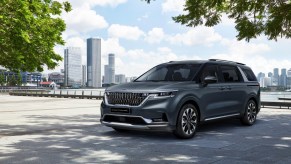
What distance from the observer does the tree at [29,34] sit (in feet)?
34.9

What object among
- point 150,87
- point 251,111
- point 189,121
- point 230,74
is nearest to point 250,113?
point 251,111

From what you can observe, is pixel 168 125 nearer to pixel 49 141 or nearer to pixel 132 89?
pixel 132 89

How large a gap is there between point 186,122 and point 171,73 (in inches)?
60.0

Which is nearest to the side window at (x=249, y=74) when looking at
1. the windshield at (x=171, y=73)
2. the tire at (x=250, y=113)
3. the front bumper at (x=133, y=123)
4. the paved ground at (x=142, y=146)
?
the tire at (x=250, y=113)

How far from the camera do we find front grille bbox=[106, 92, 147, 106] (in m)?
8.04

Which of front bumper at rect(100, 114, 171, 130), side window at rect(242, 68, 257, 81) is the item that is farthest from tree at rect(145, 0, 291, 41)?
front bumper at rect(100, 114, 171, 130)

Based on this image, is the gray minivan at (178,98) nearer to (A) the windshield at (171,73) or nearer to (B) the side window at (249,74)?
(A) the windshield at (171,73)

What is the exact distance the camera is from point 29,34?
40.7 feet

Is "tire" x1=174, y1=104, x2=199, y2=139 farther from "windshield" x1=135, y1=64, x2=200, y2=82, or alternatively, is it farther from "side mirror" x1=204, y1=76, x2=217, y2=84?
"windshield" x1=135, y1=64, x2=200, y2=82

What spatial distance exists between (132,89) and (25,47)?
514cm

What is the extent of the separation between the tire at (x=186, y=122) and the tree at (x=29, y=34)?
5.42 meters

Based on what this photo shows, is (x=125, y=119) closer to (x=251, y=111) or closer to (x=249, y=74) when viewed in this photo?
(x=251, y=111)

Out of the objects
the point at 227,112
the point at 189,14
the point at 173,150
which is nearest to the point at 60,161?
the point at 173,150

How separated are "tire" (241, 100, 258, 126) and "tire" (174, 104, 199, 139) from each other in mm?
2734
